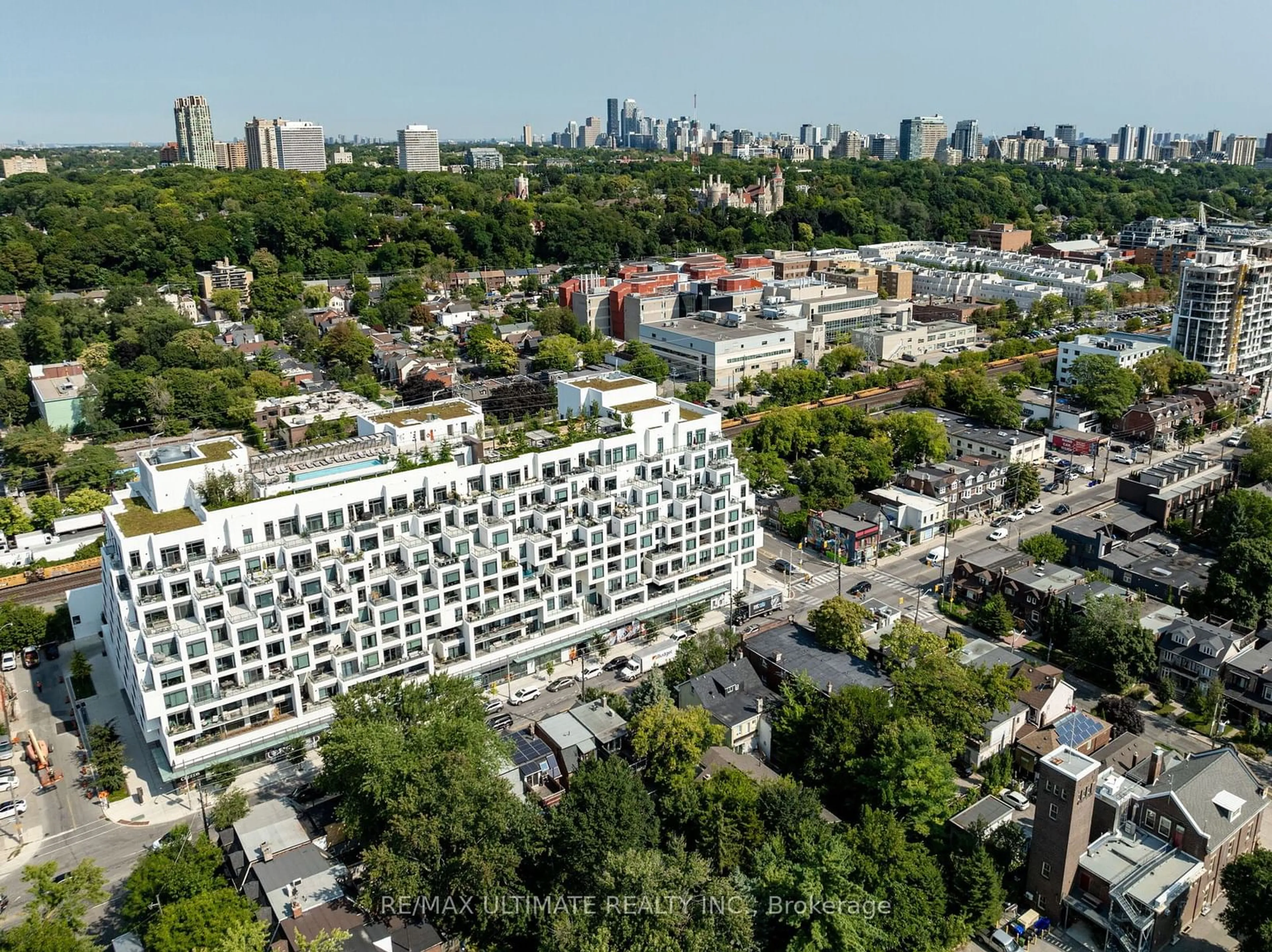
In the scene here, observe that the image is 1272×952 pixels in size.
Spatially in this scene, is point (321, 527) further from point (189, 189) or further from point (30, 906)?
point (189, 189)

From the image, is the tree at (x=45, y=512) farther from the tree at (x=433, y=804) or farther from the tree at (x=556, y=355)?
the tree at (x=556, y=355)

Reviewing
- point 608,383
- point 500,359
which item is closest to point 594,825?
point 608,383

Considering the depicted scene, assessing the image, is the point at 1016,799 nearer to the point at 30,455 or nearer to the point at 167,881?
the point at 167,881

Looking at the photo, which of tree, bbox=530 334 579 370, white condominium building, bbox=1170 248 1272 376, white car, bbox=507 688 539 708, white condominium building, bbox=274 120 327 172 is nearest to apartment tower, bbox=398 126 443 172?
white condominium building, bbox=274 120 327 172

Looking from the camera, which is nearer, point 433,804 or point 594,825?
point 594,825

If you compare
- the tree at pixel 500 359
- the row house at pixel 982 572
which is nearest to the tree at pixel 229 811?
the row house at pixel 982 572
